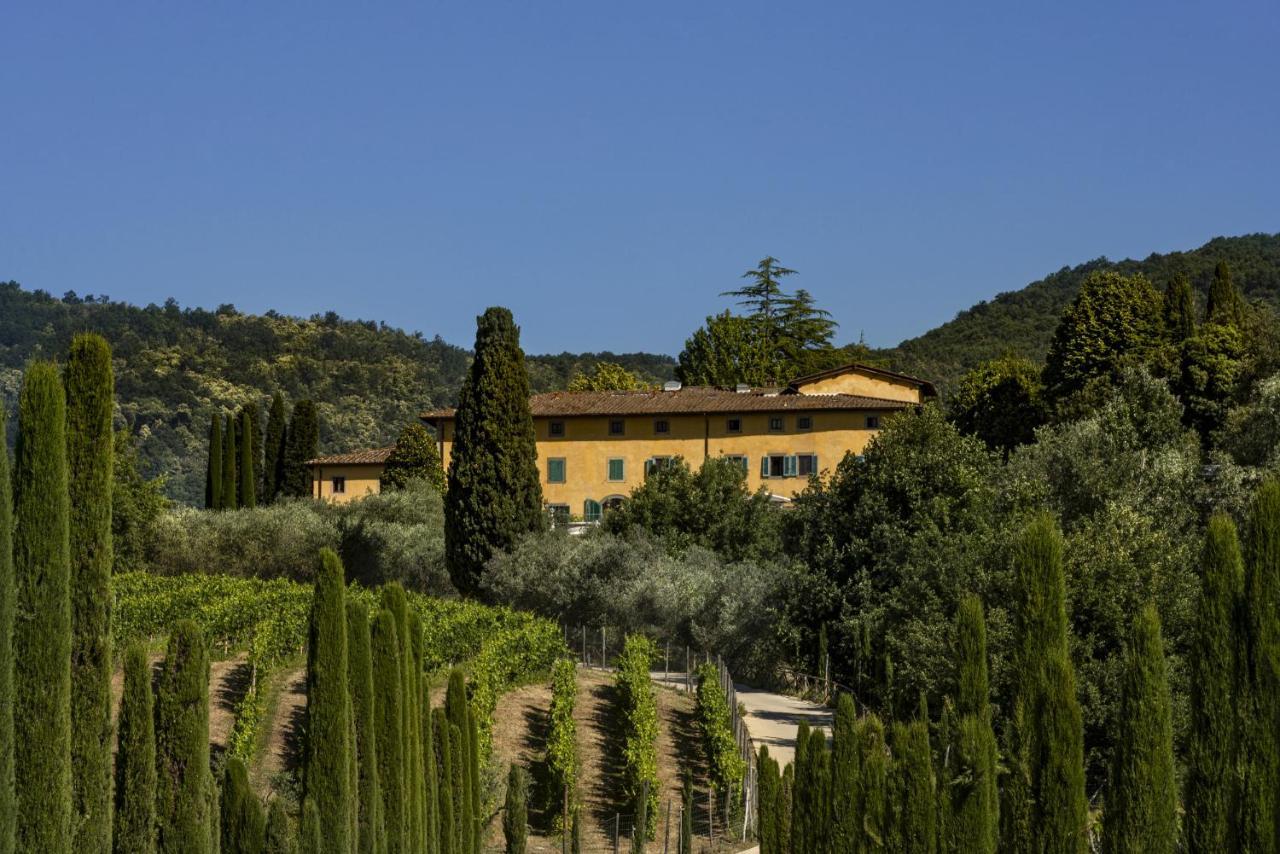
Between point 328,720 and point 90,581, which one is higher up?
point 90,581

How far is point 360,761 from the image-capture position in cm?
1717

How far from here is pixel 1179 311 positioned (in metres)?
52.2

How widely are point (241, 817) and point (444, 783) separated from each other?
7093 millimetres

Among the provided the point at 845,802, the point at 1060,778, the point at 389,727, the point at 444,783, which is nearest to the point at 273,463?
the point at 444,783

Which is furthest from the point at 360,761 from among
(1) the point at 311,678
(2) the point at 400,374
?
(2) the point at 400,374

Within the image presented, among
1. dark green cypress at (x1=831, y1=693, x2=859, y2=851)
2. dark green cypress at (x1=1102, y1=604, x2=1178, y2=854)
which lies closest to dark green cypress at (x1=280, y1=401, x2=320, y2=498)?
dark green cypress at (x1=831, y1=693, x2=859, y2=851)

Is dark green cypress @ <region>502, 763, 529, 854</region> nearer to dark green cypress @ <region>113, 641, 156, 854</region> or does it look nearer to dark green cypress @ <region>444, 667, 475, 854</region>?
dark green cypress @ <region>444, 667, 475, 854</region>

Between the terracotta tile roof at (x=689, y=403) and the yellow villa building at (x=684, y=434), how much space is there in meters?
0.04

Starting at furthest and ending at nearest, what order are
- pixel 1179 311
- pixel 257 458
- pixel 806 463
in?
pixel 257 458 < pixel 806 463 < pixel 1179 311

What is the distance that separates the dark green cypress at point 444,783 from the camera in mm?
21375

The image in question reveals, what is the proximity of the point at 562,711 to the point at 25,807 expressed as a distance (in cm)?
1880

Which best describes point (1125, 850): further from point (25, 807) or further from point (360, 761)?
point (25, 807)

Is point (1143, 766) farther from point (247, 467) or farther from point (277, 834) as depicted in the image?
point (247, 467)

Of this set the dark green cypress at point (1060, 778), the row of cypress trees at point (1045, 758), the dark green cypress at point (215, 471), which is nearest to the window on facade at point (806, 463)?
the dark green cypress at point (215, 471)
